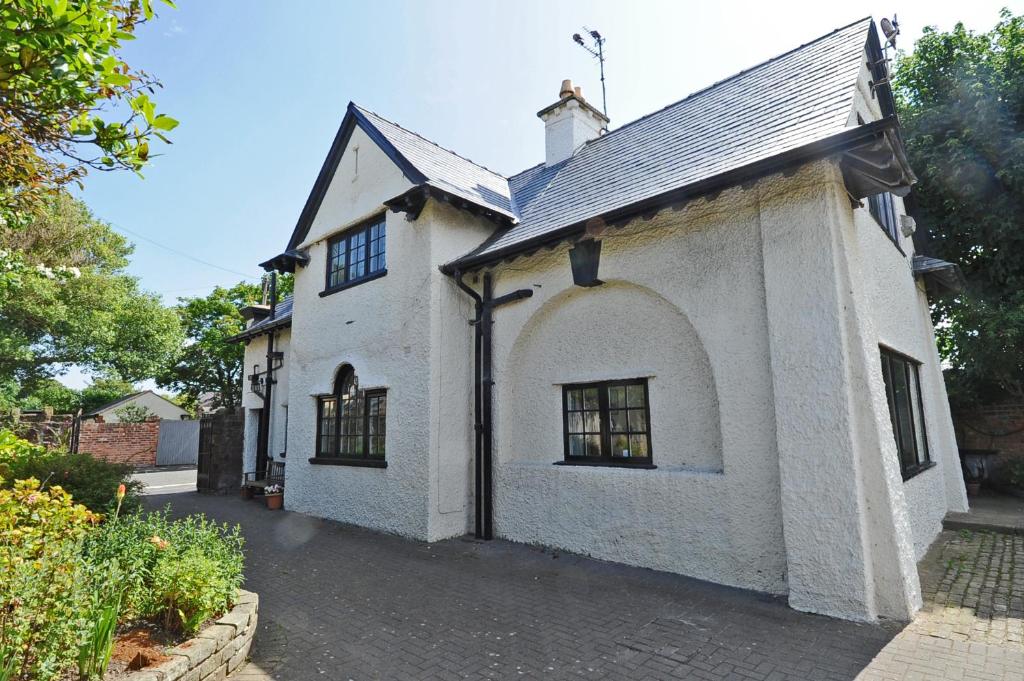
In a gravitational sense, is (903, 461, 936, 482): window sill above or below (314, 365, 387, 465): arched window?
below

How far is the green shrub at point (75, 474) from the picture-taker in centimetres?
675

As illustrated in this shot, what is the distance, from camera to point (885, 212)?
8109 millimetres

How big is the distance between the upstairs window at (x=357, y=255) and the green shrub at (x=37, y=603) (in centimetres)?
615

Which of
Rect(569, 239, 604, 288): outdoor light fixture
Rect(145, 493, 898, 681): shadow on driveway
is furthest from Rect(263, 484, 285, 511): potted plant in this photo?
Rect(569, 239, 604, 288): outdoor light fixture

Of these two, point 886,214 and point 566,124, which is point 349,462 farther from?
point 886,214

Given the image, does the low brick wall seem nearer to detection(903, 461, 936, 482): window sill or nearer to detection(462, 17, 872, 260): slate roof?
detection(462, 17, 872, 260): slate roof

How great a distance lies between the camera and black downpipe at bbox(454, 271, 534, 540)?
25.4 feet

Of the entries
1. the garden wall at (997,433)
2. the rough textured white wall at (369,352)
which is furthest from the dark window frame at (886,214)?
the rough textured white wall at (369,352)

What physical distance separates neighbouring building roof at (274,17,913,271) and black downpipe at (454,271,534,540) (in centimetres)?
59

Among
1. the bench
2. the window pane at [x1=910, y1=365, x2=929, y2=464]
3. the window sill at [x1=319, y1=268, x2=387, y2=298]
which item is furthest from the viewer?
the bench

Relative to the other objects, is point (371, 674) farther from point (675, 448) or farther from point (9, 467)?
point (9, 467)

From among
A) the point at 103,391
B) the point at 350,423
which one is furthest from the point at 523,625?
the point at 103,391

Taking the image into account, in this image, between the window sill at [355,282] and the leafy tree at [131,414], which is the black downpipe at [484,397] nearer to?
the window sill at [355,282]

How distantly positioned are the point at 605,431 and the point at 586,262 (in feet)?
7.48
